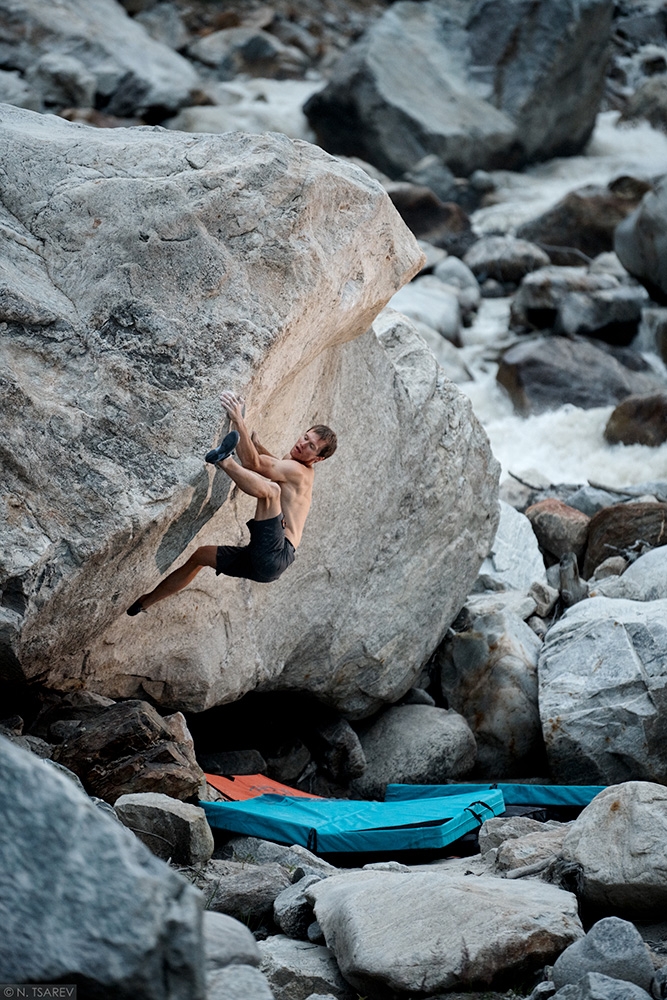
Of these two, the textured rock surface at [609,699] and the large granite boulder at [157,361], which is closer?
the large granite boulder at [157,361]

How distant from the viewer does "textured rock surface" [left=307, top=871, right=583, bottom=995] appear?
426 centimetres

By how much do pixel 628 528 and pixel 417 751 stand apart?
4228mm

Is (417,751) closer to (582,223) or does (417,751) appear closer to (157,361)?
(157,361)

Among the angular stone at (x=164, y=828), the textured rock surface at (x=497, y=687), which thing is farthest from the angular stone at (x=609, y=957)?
the textured rock surface at (x=497, y=687)

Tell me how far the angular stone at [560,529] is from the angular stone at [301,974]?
8.21m

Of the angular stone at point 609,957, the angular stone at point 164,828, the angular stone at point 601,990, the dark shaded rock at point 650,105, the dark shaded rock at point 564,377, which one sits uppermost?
the angular stone at point 601,990

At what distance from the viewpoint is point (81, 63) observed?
26.8 m

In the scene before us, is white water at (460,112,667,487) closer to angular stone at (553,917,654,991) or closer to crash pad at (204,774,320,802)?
crash pad at (204,774,320,802)

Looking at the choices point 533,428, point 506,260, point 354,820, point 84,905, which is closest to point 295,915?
point 354,820

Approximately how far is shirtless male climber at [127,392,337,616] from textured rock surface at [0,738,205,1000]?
3.50m

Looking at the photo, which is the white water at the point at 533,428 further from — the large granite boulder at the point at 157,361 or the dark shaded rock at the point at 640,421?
the large granite boulder at the point at 157,361

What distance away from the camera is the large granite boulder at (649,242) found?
19.3 m

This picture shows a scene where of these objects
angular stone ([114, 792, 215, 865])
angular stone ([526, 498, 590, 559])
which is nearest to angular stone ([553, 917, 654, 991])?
angular stone ([114, 792, 215, 865])

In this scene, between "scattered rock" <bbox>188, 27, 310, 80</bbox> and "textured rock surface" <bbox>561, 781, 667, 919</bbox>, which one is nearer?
"textured rock surface" <bbox>561, 781, 667, 919</bbox>
